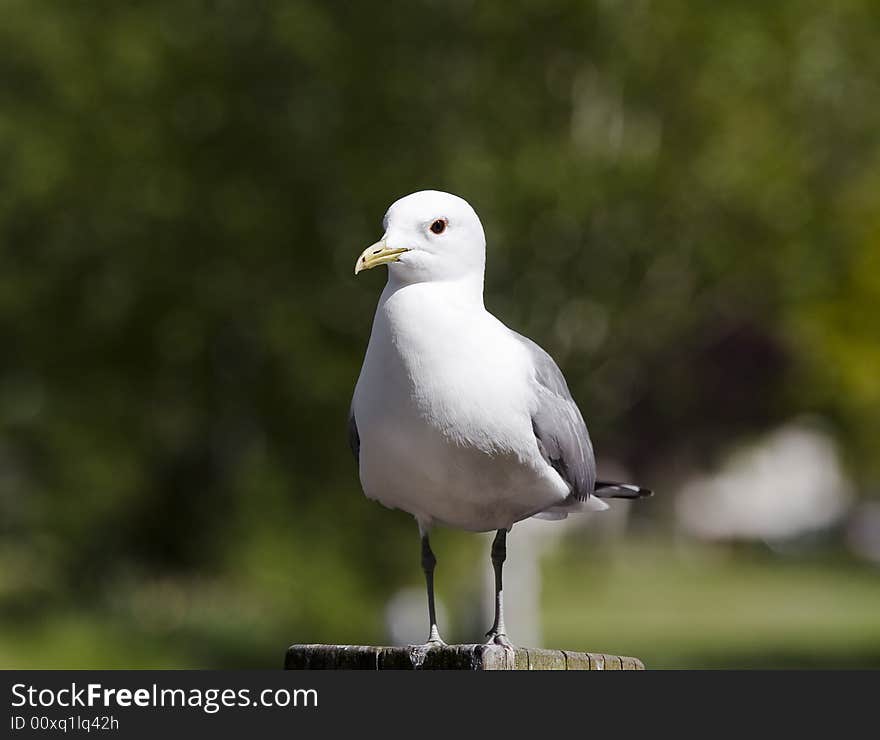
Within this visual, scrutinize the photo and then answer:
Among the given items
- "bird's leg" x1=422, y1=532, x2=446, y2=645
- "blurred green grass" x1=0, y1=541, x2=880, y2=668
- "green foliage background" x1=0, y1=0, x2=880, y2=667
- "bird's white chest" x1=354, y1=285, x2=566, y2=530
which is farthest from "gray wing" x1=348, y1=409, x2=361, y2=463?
"blurred green grass" x1=0, y1=541, x2=880, y2=668

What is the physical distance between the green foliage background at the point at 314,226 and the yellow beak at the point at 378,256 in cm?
1033

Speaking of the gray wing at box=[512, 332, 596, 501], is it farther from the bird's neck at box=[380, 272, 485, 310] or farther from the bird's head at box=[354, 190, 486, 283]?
the bird's head at box=[354, 190, 486, 283]

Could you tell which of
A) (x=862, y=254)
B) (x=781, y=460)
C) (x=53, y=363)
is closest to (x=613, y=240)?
(x=862, y=254)

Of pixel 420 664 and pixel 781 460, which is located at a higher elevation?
pixel 781 460

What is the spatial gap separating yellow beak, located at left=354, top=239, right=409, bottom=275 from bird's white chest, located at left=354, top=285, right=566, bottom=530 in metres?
0.14

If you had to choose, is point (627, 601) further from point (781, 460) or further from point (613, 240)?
point (781, 460)

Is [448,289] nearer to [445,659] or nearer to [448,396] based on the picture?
[448,396]

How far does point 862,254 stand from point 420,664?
13582mm

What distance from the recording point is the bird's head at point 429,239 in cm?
545

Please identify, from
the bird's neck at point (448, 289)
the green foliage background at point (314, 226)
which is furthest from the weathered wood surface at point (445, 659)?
the green foliage background at point (314, 226)

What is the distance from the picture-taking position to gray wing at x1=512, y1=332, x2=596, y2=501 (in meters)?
5.62

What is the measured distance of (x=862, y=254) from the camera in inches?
707

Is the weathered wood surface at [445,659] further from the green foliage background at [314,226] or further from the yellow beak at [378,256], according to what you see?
the green foliage background at [314,226]

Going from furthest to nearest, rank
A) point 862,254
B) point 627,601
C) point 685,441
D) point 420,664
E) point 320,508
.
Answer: point 685,441 → point 627,601 → point 862,254 → point 320,508 → point 420,664
